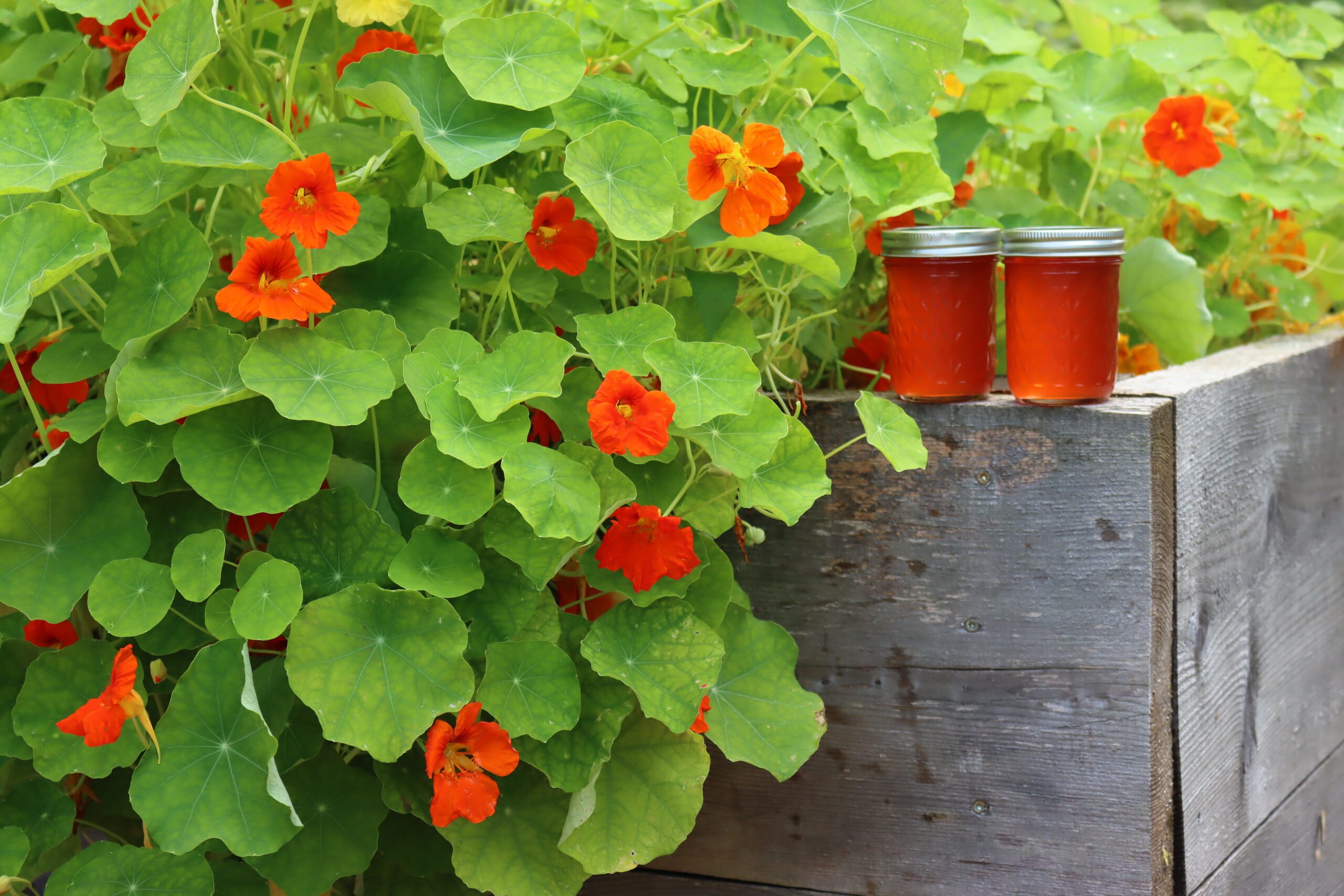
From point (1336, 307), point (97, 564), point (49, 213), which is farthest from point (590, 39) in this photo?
point (1336, 307)

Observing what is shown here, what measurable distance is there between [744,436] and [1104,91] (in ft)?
2.34

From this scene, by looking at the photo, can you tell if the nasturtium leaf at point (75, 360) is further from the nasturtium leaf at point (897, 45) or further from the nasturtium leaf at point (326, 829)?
the nasturtium leaf at point (897, 45)

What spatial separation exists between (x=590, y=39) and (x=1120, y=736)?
2.48 feet

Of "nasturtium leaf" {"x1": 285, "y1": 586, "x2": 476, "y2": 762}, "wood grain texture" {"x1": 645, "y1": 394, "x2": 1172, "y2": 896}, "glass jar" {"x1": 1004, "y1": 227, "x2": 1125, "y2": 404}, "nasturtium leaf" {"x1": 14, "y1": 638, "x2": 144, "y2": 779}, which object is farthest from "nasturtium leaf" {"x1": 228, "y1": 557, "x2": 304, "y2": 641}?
"glass jar" {"x1": 1004, "y1": 227, "x2": 1125, "y2": 404}

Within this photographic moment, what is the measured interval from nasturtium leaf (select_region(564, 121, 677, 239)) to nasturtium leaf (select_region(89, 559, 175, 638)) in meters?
0.36

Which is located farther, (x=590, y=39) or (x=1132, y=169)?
(x=1132, y=169)

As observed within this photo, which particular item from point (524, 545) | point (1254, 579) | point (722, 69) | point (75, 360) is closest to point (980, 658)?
point (1254, 579)

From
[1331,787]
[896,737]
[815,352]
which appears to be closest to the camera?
[896,737]

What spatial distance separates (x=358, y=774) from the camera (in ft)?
2.29

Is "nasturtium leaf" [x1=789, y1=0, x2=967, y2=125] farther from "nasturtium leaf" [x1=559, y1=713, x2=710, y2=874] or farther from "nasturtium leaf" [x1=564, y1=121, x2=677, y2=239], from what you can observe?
"nasturtium leaf" [x1=559, y1=713, x2=710, y2=874]

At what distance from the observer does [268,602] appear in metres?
0.61

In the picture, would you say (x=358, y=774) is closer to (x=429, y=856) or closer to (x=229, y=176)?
(x=429, y=856)

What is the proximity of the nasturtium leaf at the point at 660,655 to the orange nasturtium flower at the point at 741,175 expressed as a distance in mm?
266

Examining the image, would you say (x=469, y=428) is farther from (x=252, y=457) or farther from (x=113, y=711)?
(x=113, y=711)
